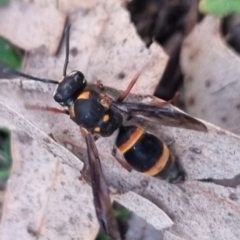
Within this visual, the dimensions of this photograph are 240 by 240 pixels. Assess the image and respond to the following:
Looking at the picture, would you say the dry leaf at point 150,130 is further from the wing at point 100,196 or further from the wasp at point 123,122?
the wing at point 100,196

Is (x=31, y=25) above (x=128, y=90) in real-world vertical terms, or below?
below

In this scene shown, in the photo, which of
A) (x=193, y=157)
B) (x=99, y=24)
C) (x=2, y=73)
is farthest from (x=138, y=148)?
(x=2, y=73)

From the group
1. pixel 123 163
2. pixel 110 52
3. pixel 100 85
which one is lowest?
pixel 123 163

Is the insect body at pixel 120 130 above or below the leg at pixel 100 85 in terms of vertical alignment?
below

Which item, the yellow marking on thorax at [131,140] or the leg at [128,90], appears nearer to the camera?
the yellow marking on thorax at [131,140]

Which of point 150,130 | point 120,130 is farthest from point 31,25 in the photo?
point 150,130

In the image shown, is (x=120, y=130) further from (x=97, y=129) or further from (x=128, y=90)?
(x=128, y=90)

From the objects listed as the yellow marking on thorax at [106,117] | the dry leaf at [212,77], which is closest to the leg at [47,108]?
the yellow marking on thorax at [106,117]

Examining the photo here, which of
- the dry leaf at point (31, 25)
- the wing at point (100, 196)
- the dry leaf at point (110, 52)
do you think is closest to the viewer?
the wing at point (100, 196)
